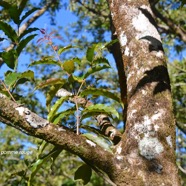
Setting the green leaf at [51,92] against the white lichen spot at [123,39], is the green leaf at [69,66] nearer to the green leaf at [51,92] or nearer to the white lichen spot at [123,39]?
the green leaf at [51,92]

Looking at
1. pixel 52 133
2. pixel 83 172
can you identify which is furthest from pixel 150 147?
pixel 83 172

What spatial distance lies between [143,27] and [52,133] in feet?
1.75

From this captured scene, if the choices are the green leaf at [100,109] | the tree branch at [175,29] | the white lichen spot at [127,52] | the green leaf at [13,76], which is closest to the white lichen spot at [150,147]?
the green leaf at [100,109]

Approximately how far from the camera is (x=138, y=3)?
142 cm

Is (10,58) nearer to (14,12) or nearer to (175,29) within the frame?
(14,12)

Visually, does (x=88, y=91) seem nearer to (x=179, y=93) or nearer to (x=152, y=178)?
(x=152, y=178)

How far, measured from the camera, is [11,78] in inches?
49.3

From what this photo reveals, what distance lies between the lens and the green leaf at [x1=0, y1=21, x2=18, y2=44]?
1.33 metres

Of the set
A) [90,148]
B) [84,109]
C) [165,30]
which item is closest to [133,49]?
[84,109]

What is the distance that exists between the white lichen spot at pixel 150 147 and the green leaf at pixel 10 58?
1.77 feet

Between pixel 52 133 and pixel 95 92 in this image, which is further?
pixel 95 92

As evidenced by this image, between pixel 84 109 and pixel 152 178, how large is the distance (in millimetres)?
414

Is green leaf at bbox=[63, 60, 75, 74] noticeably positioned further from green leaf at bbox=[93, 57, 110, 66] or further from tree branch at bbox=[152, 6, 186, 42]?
tree branch at bbox=[152, 6, 186, 42]

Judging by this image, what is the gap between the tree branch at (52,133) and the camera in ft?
3.35
